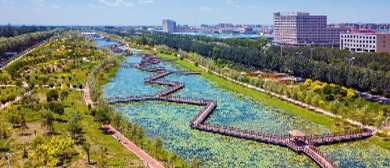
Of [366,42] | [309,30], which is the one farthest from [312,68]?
[309,30]

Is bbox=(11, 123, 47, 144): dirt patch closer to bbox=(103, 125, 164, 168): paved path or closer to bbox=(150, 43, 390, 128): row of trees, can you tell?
bbox=(103, 125, 164, 168): paved path

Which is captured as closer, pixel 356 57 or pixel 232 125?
pixel 232 125

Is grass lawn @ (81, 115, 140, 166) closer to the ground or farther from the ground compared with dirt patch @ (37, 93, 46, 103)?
closer to the ground

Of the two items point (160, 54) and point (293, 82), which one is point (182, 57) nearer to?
point (160, 54)

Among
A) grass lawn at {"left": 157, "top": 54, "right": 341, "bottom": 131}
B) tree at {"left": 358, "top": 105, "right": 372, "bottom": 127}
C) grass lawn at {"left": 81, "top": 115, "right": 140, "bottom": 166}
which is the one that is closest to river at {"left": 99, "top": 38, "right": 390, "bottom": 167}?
grass lawn at {"left": 157, "top": 54, "right": 341, "bottom": 131}

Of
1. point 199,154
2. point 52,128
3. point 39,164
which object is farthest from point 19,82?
point 199,154

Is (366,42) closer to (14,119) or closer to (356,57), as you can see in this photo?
(356,57)

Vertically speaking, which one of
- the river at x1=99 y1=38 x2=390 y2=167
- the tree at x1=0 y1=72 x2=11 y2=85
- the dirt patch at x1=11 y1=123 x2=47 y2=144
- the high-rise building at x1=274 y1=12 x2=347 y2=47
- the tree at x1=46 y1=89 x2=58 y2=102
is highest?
the high-rise building at x1=274 y1=12 x2=347 y2=47
